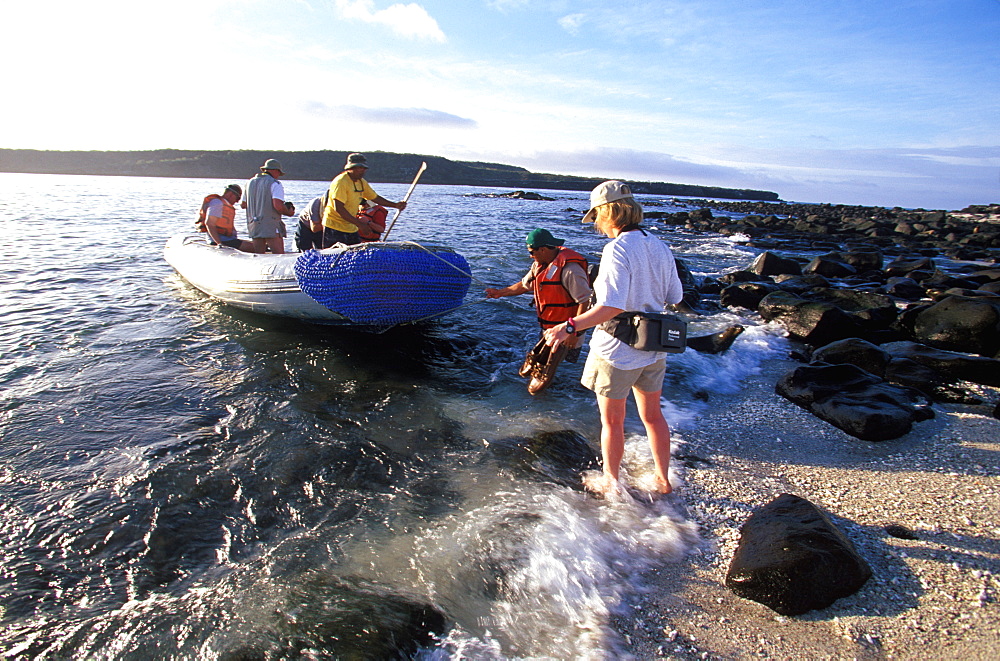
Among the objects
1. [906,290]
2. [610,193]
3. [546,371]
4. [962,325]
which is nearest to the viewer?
[610,193]

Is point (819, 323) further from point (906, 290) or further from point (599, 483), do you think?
point (906, 290)

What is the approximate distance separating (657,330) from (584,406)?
2.83m

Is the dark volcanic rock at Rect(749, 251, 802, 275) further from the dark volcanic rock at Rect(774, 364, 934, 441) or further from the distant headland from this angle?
the distant headland

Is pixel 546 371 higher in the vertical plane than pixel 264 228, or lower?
lower

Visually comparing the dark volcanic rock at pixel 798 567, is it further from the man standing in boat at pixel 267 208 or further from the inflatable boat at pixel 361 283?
the man standing in boat at pixel 267 208

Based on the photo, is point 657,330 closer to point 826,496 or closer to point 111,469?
point 826,496

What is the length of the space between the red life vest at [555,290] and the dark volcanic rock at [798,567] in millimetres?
2704

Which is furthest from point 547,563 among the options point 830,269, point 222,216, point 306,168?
point 306,168

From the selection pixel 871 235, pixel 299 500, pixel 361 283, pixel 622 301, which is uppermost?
pixel 871 235

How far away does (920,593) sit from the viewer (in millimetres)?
2730

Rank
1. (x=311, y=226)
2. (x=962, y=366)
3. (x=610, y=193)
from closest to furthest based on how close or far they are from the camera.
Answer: (x=610, y=193)
(x=962, y=366)
(x=311, y=226)

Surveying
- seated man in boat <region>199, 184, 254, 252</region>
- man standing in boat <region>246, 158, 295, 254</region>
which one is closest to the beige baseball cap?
man standing in boat <region>246, 158, 295, 254</region>

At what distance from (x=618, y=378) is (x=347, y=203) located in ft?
19.3

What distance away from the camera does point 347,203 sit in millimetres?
7715
